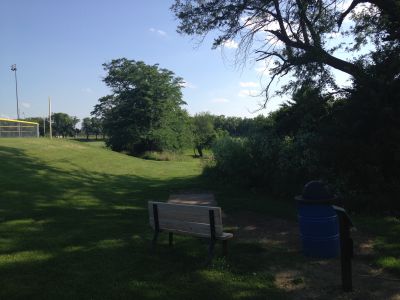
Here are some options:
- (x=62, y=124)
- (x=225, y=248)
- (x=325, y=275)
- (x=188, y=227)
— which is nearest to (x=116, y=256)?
(x=188, y=227)

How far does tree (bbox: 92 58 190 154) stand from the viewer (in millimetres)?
50750

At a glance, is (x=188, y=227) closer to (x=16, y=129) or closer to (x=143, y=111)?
(x=16, y=129)

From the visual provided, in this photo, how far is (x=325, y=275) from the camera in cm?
543

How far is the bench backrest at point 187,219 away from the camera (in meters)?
5.90

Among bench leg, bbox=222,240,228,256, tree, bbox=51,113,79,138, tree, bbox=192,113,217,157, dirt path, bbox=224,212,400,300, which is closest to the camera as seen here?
dirt path, bbox=224,212,400,300

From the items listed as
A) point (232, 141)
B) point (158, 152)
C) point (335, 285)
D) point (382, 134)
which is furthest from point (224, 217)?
point (158, 152)

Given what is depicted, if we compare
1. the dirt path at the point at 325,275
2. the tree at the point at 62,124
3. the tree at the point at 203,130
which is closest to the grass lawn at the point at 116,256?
the dirt path at the point at 325,275

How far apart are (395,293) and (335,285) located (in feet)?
2.07

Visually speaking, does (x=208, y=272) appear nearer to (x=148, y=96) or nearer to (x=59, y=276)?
(x=59, y=276)

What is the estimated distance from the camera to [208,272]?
542 centimetres

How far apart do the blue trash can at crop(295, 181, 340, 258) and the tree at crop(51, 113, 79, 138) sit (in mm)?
124365

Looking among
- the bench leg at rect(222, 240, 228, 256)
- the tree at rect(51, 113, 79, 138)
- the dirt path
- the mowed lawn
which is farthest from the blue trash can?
the tree at rect(51, 113, 79, 138)

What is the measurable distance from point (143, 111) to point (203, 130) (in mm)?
31917

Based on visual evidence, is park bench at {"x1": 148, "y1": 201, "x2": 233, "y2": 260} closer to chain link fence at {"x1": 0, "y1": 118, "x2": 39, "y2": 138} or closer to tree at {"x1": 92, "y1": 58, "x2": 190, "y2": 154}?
chain link fence at {"x1": 0, "y1": 118, "x2": 39, "y2": 138}
